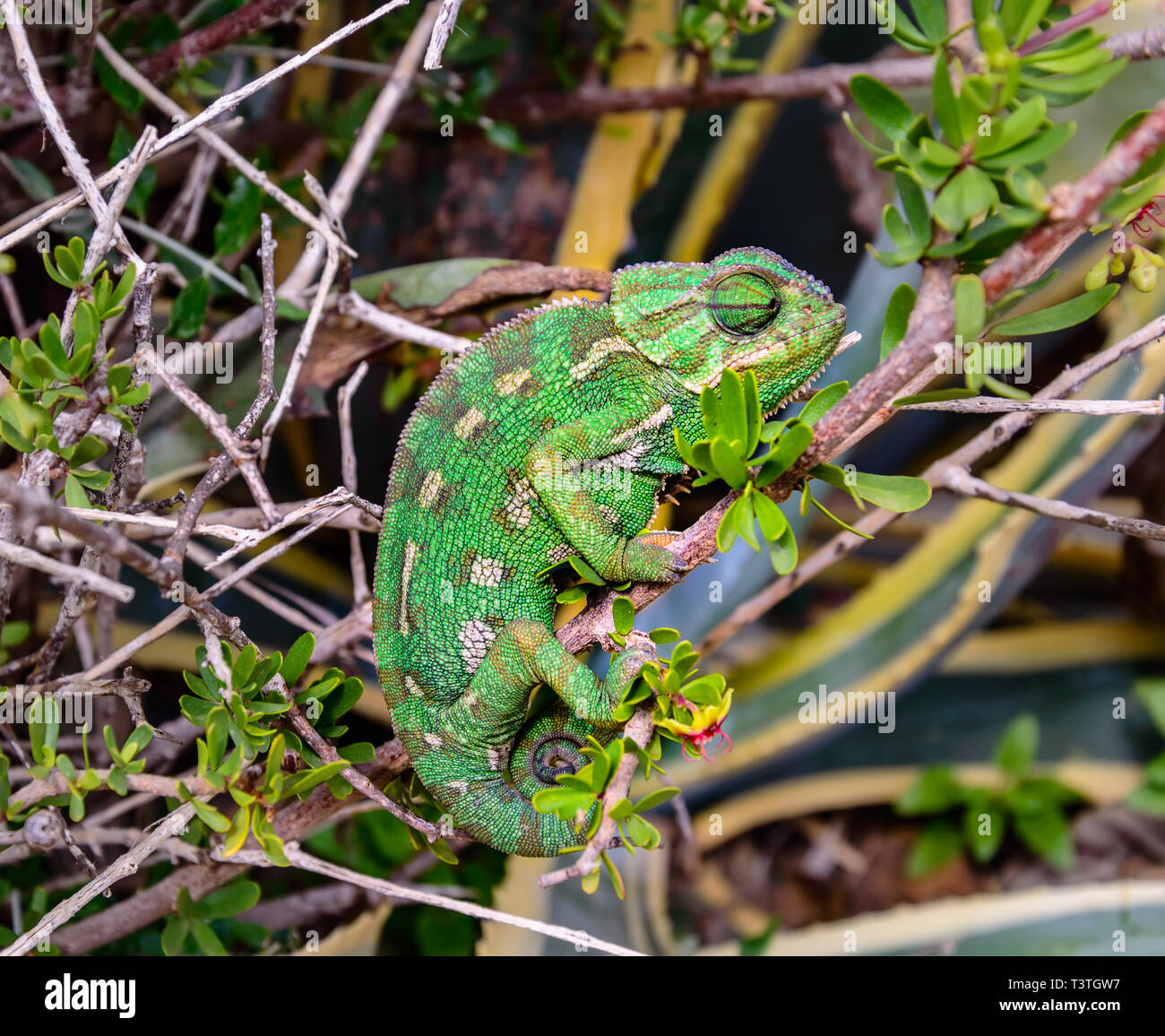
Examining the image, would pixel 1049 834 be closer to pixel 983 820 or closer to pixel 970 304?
pixel 983 820

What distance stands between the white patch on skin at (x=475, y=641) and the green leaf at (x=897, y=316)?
2.23 feet

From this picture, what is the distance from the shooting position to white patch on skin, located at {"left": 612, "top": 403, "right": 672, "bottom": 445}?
4.56 feet

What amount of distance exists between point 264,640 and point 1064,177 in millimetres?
2190

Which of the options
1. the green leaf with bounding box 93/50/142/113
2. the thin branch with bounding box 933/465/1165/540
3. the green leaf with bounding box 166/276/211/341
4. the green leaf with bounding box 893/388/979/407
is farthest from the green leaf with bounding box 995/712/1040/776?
the green leaf with bounding box 93/50/142/113

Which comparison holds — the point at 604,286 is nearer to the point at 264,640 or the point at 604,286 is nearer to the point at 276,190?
the point at 276,190

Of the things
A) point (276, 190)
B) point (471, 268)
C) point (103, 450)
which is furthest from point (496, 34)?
point (103, 450)

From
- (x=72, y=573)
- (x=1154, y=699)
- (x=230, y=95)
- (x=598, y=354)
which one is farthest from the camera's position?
(x=1154, y=699)

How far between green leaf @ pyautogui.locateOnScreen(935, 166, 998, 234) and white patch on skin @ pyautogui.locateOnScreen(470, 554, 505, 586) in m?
0.76

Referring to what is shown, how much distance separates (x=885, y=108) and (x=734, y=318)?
1.32 feet

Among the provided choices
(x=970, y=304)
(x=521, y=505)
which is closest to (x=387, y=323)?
(x=521, y=505)

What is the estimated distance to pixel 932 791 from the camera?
8.79ft

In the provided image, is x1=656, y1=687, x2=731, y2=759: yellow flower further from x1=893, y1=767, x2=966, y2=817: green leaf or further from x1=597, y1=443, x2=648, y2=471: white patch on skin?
x1=893, y1=767, x2=966, y2=817: green leaf
